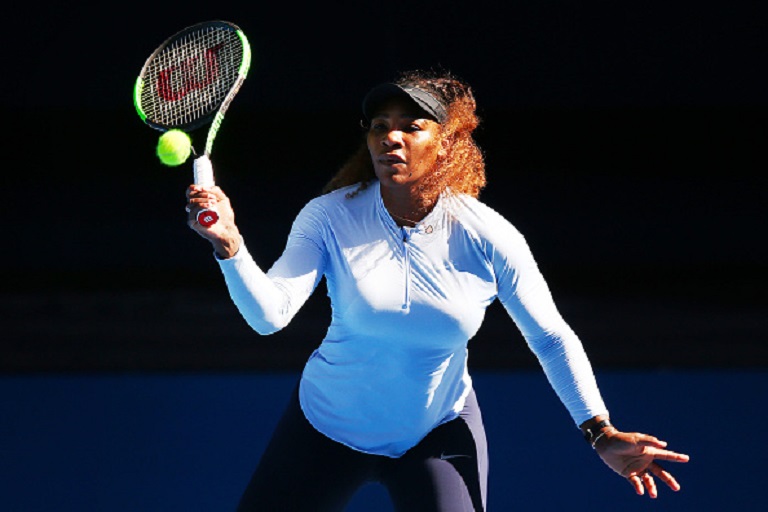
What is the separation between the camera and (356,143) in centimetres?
424

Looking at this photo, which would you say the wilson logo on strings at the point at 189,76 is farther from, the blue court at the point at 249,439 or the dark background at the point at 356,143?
the dark background at the point at 356,143

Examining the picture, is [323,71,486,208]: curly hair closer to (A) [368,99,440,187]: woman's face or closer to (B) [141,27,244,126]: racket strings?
(A) [368,99,440,187]: woman's face

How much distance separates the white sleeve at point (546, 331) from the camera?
1975 millimetres

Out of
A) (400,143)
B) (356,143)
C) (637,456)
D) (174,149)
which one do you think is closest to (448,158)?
(400,143)

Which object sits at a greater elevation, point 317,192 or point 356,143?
point 356,143

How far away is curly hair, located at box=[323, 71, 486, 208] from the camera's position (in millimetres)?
2020

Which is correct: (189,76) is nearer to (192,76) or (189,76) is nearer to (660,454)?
(192,76)

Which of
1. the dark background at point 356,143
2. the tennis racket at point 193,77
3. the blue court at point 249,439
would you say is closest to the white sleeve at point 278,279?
the tennis racket at point 193,77

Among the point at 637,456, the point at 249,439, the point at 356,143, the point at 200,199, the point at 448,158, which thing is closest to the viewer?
the point at 200,199

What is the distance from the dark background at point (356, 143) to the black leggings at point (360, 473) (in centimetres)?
178

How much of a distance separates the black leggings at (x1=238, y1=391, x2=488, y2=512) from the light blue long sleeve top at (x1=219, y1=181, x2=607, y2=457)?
0.02 m

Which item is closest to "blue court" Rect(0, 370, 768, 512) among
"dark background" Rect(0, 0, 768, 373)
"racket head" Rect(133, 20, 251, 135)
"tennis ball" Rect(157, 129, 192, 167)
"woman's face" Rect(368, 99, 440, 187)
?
"dark background" Rect(0, 0, 768, 373)

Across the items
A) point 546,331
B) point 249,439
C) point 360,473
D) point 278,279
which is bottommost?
point 249,439

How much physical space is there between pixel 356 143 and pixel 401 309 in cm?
242
